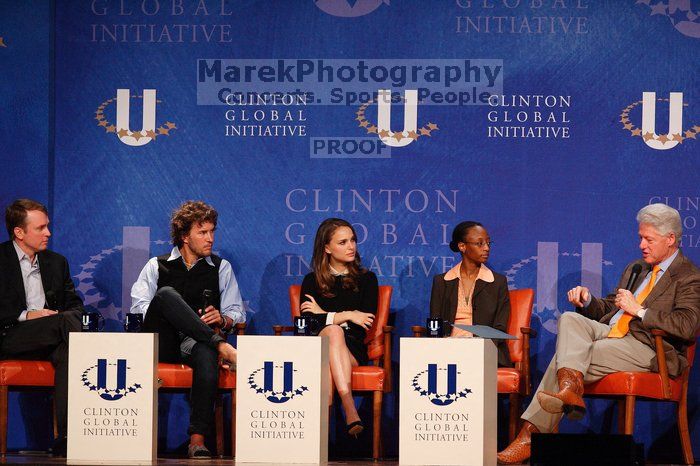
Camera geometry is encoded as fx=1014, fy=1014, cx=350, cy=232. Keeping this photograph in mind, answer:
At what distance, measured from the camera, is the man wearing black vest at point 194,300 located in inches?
208

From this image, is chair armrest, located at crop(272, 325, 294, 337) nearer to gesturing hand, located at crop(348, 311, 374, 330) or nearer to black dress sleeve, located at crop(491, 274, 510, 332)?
gesturing hand, located at crop(348, 311, 374, 330)

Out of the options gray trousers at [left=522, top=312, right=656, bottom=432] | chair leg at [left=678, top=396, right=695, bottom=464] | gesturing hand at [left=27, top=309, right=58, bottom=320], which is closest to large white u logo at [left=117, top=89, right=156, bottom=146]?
gesturing hand at [left=27, top=309, right=58, bottom=320]

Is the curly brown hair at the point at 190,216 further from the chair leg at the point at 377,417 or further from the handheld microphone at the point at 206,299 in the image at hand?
the chair leg at the point at 377,417

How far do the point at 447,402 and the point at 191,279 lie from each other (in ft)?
6.84

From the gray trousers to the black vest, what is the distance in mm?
1957

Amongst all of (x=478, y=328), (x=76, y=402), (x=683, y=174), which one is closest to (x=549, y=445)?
(x=478, y=328)

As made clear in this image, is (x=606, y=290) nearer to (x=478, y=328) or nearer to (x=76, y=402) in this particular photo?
(x=478, y=328)

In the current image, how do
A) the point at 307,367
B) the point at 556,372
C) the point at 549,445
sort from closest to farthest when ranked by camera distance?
1. the point at 549,445
2. the point at 307,367
3. the point at 556,372

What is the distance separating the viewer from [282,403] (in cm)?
443

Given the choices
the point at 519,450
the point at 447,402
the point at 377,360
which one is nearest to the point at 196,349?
the point at 377,360

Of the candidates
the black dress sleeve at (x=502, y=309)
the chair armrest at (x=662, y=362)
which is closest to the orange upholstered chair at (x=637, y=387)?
the chair armrest at (x=662, y=362)

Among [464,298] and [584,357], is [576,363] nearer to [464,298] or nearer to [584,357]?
[584,357]

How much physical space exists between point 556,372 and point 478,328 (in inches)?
29.0

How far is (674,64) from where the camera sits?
617cm
